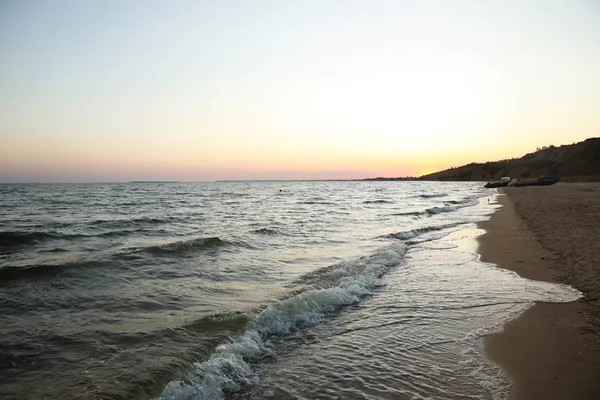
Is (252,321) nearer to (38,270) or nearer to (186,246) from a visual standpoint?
(38,270)

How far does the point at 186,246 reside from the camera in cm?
1341

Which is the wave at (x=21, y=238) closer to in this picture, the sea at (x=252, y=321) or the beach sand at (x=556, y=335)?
the sea at (x=252, y=321)

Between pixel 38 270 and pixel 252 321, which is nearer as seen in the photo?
pixel 252 321

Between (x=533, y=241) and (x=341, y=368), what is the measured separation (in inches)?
457

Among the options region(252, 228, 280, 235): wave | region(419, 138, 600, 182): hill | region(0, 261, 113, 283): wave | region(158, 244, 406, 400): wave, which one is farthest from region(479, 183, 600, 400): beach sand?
region(419, 138, 600, 182): hill

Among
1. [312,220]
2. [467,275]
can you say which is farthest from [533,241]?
[312,220]

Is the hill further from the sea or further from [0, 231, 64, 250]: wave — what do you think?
[0, 231, 64, 250]: wave

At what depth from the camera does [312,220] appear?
23156 mm

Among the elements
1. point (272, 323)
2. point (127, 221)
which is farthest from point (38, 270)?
point (127, 221)

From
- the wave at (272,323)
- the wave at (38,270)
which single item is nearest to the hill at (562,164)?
the wave at (272,323)

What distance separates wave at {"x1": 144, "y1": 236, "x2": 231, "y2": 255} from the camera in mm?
12688

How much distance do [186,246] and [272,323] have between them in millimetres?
7976

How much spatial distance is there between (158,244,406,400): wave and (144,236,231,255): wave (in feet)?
17.5

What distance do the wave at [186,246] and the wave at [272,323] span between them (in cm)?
533
